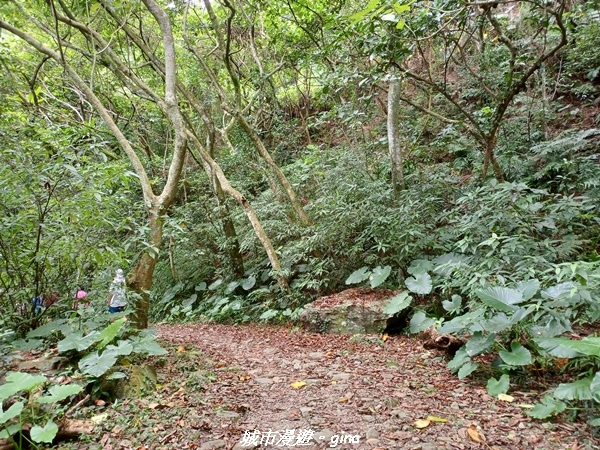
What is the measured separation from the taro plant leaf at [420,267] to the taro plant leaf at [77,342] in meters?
3.84

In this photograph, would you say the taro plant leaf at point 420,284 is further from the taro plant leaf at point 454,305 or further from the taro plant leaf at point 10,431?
the taro plant leaf at point 10,431

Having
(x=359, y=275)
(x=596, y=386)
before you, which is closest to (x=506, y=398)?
(x=596, y=386)

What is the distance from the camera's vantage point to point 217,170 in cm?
666

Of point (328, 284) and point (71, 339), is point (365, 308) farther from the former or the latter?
point (71, 339)

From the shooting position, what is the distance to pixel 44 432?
87.7 inches

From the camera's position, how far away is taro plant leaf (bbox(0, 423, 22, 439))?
2.23 m

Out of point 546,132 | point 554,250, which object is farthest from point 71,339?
point 546,132

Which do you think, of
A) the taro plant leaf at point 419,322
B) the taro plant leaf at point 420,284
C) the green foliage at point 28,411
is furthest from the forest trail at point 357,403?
the green foliage at point 28,411

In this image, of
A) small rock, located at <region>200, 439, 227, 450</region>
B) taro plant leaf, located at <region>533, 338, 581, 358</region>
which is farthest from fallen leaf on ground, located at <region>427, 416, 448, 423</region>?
small rock, located at <region>200, 439, 227, 450</region>

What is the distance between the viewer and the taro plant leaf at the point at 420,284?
4633 mm

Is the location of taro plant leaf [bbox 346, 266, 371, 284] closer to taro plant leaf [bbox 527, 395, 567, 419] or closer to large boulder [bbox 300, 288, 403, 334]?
large boulder [bbox 300, 288, 403, 334]

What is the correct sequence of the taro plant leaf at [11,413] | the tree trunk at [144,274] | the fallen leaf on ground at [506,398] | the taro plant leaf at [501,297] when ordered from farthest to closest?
1. the tree trunk at [144,274]
2. the taro plant leaf at [501,297]
3. the fallen leaf on ground at [506,398]
4. the taro plant leaf at [11,413]

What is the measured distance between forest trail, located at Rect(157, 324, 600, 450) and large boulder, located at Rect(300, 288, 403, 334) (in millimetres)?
217

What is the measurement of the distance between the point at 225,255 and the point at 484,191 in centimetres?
540
